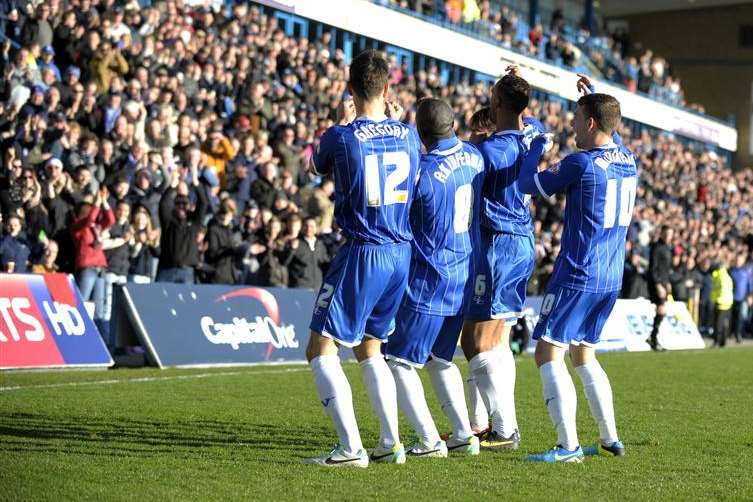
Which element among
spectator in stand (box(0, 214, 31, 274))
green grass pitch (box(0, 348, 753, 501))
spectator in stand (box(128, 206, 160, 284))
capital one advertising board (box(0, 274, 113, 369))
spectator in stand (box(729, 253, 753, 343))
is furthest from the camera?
spectator in stand (box(729, 253, 753, 343))

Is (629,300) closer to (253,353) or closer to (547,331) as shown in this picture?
(253,353)

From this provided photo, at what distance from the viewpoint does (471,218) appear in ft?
28.1

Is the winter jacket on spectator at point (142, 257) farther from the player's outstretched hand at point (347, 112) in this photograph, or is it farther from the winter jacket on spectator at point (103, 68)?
→ the player's outstretched hand at point (347, 112)

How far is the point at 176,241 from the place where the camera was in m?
17.6

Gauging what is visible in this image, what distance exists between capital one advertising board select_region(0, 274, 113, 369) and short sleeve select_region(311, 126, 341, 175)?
786cm

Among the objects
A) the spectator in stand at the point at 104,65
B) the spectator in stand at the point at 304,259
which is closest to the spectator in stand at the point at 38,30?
the spectator in stand at the point at 104,65

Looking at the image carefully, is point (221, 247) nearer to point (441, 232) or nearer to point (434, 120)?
point (434, 120)

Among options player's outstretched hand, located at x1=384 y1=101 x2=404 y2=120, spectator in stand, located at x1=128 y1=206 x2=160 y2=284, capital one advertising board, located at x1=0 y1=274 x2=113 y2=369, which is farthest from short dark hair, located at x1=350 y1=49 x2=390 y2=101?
spectator in stand, located at x1=128 y1=206 x2=160 y2=284

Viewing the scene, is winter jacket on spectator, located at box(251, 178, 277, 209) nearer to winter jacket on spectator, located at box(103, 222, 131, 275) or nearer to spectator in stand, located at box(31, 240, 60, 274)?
winter jacket on spectator, located at box(103, 222, 131, 275)

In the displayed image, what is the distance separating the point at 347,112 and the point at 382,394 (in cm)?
182

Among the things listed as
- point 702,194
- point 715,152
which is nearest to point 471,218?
point 702,194

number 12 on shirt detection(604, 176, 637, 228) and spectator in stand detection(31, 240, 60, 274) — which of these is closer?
number 12 on shirt detection(604, 176, 637, 228)

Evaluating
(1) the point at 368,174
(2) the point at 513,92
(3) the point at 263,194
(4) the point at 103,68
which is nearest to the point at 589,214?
(2) the point at 513,92

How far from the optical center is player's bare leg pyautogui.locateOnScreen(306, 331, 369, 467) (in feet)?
25.7
